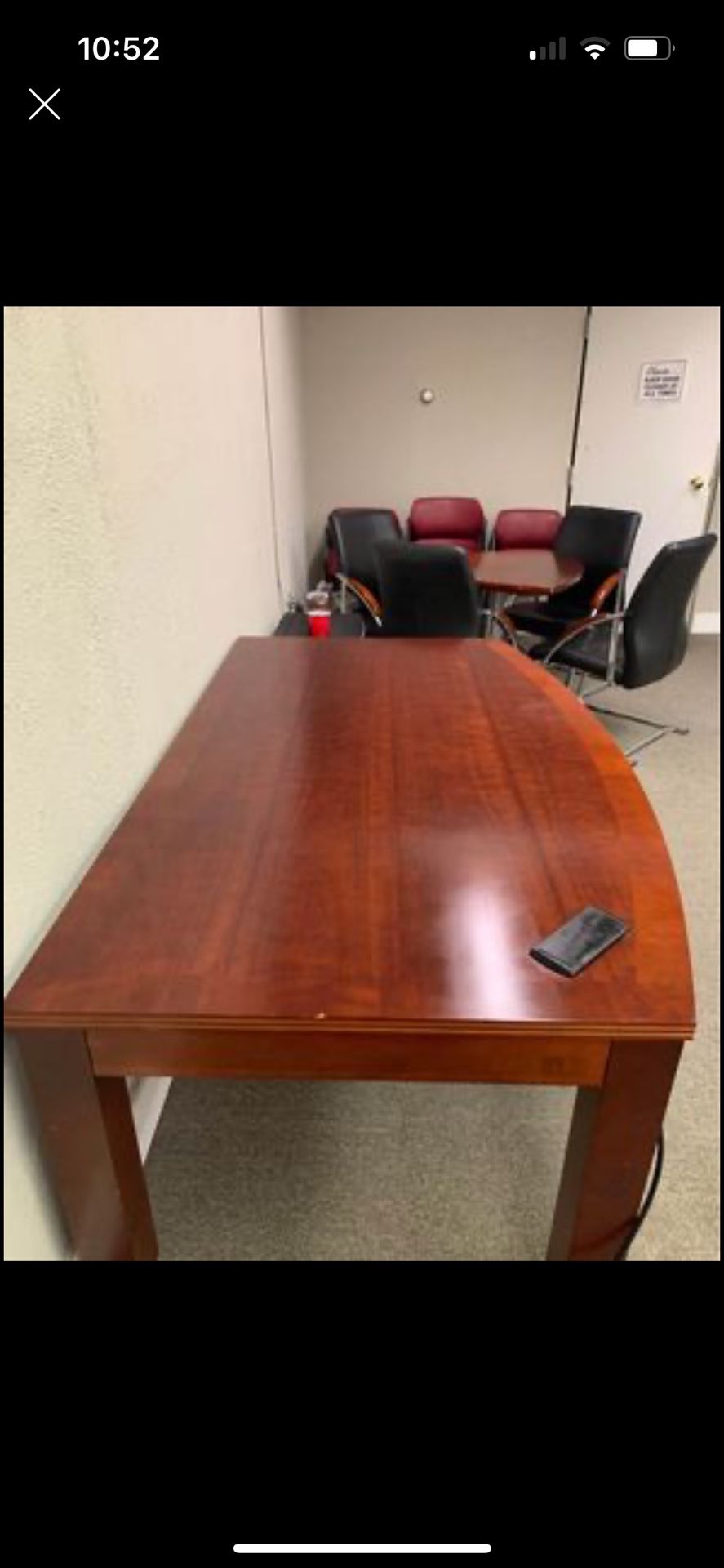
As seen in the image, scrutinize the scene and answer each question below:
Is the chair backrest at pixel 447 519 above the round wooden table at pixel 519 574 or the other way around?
above

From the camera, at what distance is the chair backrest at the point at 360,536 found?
3.66m

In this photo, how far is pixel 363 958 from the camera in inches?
31.6

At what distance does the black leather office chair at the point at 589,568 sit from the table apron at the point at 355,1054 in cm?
269

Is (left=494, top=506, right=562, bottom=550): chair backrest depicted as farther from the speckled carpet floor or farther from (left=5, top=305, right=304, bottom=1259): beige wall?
the speckled carpet floor

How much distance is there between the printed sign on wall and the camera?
154 inches

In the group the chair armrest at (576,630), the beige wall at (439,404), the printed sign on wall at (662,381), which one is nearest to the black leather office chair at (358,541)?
the beige wall at (439,404)

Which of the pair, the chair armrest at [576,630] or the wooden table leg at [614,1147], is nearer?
the wooden table leg at [614,1147]

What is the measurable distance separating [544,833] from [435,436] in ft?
12.1

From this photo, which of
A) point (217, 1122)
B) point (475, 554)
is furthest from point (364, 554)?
point (217, 1122)

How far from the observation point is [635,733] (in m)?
3.23

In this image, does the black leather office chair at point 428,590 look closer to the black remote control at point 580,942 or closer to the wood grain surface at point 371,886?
the wood grain surface at point 371,886

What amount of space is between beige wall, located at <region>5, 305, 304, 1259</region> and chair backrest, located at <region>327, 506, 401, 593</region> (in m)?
1.94

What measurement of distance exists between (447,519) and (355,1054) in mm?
3820
